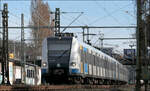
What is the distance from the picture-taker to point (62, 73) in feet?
73.1

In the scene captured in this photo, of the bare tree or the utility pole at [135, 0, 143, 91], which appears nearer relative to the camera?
the utility pole at [135, 0, 143, 91]

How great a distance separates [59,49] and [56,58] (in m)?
0.60

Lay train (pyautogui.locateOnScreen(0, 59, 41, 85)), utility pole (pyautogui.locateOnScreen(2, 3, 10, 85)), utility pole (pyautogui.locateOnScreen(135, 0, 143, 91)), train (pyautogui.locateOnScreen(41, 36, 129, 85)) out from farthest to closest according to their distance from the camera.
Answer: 1. train (pyautogui.locateOnScreen(0, 59, 41, 85))
2. utility pole (pyautogui.locateOnScreen(2, 3, 10, 85))
3. train (pyautogui.locateOnScreen(41, 36, 129, 85))
4. utility pole (pyautogui.locateOnScreen(135, 0, 143, 91))

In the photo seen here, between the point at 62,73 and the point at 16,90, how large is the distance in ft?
16.8

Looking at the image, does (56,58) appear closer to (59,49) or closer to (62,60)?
(62,60)

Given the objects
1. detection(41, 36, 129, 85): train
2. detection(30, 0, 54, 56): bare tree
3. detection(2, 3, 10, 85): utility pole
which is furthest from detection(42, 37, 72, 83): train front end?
detection(30, 0, 54, 56): bare tree

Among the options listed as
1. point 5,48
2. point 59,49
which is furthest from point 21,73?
point 59,49

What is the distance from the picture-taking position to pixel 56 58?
22359 mm

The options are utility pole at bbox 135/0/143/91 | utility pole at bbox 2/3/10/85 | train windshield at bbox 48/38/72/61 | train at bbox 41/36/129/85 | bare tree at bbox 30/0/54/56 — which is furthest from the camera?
bare tree at bbox 30/0/54/56

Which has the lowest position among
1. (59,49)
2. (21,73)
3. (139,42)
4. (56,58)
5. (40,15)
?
(21,73)

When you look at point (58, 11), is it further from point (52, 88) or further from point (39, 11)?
point (39, 11)

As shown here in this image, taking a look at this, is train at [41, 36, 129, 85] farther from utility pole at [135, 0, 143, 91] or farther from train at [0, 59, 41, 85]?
train at [0, 59, 41, 85]

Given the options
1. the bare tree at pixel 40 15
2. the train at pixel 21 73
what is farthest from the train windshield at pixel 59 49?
the bare tree at pixel 40 15

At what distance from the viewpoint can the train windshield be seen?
2238cm
